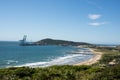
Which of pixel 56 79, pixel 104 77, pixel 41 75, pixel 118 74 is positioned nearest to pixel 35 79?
pixel 41 75

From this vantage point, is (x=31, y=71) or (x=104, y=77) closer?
(x=104, y=77)

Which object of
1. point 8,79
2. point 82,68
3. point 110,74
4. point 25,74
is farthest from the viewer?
point 82,68

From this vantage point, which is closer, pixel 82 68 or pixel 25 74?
pixel 25 74

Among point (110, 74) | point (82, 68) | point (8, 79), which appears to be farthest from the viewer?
point (82, 68)

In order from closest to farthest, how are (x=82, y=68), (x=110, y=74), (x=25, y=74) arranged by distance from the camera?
(x=110, y=74), (x=25, y=74), (x=82, y=68)

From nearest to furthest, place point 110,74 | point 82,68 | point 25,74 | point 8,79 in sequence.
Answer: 1. point 8,79
2. point 110,74
3. point 25,74
4. point 82,68

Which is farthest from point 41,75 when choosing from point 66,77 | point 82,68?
point 82,68

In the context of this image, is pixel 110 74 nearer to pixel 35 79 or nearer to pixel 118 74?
pixel 118 74

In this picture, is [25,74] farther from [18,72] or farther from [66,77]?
[66,77]
